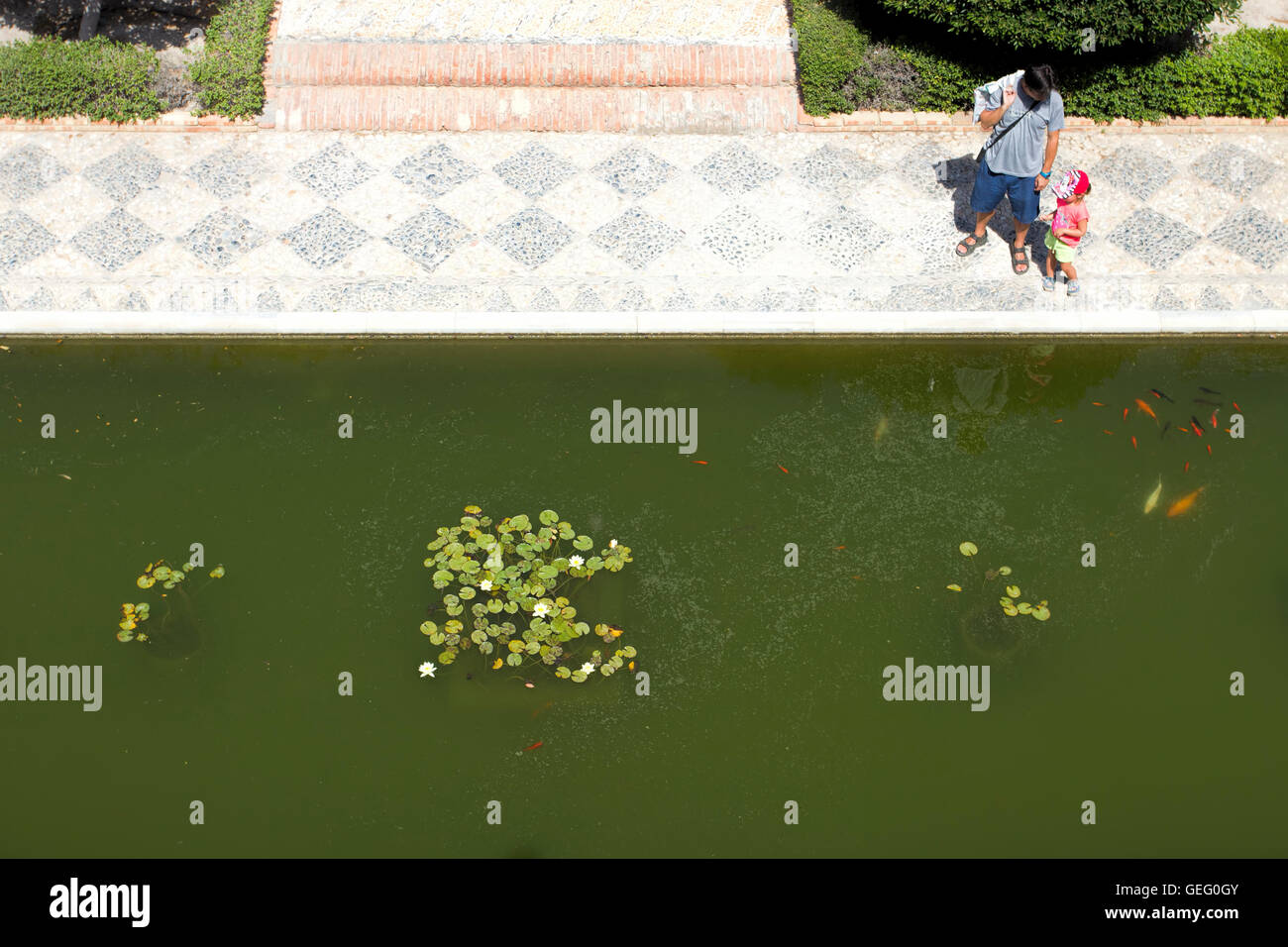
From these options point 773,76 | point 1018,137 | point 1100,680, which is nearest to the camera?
point 1100,680

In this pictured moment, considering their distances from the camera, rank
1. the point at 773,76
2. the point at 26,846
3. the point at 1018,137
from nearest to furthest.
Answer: the point at 26,846
the point at 1018,137
the point at 773,76

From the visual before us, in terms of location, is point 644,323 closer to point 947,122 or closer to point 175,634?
point 947,122

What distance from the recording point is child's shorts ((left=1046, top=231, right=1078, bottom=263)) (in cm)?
953

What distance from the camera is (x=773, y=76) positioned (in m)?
11.2

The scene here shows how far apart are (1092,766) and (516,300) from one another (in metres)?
5.80

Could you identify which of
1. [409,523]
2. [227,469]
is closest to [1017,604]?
[409,523]

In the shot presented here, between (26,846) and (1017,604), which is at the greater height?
(1017,604)

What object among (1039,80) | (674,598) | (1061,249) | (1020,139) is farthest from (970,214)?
(674,598)

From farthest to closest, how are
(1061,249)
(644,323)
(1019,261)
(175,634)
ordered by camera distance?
(1019,261) < (644,323) < (1061,249) < (175,634)

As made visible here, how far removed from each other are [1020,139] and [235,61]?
23.6ft

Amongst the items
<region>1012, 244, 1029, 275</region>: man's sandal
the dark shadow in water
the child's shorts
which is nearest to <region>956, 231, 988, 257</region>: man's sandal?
<region>1012, 244, 1029, 275</region>: man's sandal

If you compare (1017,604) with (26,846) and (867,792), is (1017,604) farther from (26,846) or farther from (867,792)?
(26,846)

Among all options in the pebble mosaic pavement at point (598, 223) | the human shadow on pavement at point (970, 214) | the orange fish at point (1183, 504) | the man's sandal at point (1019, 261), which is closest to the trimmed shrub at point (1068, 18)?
the pebble mosaic pavement at point (598, 223)

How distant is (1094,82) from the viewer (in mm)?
11039
